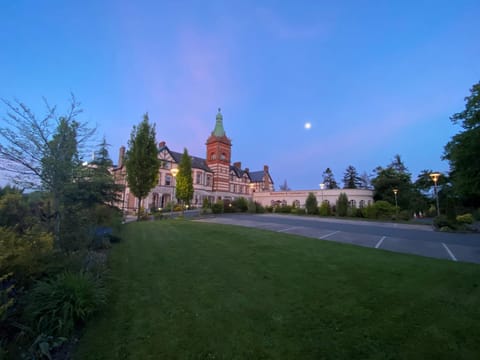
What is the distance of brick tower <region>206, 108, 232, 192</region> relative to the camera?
44.1 metres

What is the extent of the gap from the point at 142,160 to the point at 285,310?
1760cm

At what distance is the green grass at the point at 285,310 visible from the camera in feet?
9.29

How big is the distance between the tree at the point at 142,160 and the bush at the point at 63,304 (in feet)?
51.2

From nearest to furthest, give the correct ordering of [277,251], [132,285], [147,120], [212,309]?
[212,309]
[132,285]
[277,251]
[147,120]

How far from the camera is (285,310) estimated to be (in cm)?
373

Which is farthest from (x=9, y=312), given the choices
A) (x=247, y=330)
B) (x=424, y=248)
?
(x=424, y=248)

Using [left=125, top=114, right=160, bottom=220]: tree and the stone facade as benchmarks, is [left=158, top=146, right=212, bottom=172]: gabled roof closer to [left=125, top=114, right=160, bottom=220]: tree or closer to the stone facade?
the stone facade

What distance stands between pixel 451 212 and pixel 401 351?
2123 centimetres

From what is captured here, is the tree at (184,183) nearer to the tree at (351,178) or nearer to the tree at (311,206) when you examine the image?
the tree at (311,206)

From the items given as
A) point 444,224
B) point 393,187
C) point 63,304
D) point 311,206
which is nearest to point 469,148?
point 444,224

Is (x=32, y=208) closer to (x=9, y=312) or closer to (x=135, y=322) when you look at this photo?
(x=9, y=312)

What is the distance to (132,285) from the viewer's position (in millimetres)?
4680

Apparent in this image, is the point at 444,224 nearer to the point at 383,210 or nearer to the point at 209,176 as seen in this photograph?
the point at 383,210

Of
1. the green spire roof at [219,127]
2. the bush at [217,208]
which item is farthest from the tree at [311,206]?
the green spire roof at [219,127]
